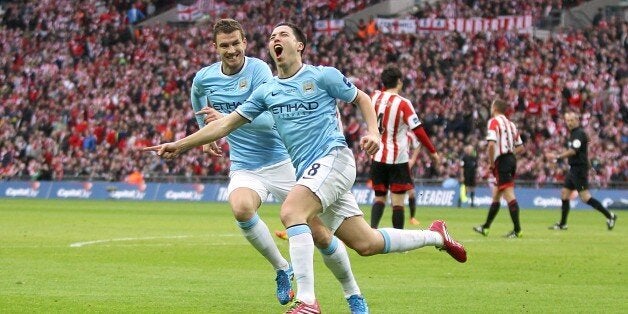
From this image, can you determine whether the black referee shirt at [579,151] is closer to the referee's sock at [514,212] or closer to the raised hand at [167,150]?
the referee's sock at [514,212]

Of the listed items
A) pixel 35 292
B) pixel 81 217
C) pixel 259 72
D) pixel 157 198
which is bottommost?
pixel 157 198

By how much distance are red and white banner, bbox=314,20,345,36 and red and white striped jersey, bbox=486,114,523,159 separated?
29183 mm

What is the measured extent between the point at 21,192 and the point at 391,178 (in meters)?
30.1

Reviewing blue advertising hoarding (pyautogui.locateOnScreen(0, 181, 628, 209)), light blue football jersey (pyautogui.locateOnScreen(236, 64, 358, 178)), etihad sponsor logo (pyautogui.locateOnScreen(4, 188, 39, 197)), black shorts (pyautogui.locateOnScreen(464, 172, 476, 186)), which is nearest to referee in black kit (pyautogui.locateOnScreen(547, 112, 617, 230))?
blue advertising hoarding (pyautogui.locateOnScreen(0, 181, 628, 209))

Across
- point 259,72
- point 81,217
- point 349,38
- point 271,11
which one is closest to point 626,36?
point 349,38

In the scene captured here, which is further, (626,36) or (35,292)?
(626,36)

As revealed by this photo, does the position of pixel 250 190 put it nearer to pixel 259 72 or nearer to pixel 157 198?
pixel 259 72

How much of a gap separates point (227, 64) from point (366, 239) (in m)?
2.84

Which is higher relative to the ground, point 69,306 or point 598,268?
point 69,306

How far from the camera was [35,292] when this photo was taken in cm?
1118

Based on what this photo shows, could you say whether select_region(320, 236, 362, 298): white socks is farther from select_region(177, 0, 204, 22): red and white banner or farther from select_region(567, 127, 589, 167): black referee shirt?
select_region(177, 0, 204, 22): red and white banner

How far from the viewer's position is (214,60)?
4844cm

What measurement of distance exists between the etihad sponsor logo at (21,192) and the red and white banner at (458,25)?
1513 centimetres

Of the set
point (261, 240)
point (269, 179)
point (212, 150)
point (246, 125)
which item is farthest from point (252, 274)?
point (246, 125)
